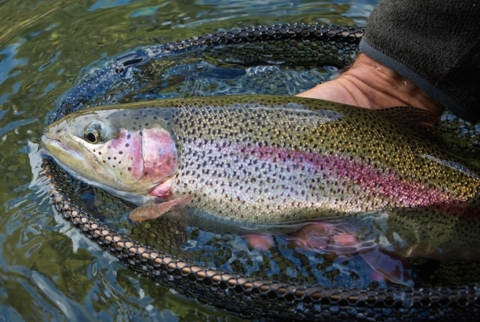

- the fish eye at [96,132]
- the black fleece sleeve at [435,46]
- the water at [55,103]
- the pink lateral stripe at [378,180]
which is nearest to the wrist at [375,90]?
the black fleece sleeve at [435,46]

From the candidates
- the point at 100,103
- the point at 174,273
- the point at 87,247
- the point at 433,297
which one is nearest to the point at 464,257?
the point at 433,297

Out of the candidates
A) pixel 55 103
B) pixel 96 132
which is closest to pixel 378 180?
pixel 96 132

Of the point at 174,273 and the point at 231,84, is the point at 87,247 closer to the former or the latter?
the point at 174,273

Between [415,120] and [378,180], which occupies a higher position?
[415,120]

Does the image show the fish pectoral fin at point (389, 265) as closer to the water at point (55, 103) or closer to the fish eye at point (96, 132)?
the water at point (55, 103)

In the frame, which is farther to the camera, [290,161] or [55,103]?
[55,103]

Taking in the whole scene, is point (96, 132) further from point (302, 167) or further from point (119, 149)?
point (302, 167)
